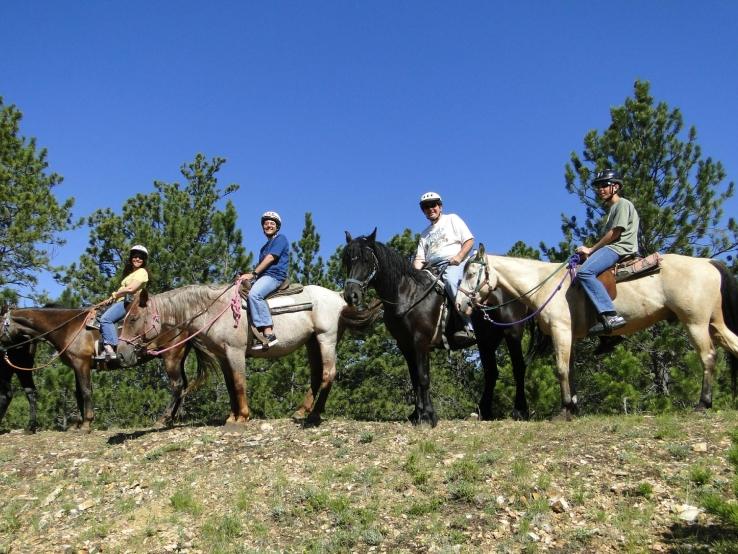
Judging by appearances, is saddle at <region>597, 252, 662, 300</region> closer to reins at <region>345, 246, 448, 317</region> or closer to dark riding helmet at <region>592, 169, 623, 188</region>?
dark riding helmet at <region>592, 169, 623, 188</region>

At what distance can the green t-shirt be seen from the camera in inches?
326

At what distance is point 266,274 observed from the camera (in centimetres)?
929

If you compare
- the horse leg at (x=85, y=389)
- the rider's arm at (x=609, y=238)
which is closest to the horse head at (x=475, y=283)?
the rider's arm at (x=609, y=238)

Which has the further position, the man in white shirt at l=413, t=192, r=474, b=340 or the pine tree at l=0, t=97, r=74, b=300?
the pine tree at l=0, t=97, r=74, b=300

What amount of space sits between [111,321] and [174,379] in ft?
4.53

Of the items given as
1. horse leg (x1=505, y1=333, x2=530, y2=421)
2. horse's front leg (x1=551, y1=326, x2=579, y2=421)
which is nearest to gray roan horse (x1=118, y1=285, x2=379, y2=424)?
horse leg (x1=505, y1=333, x2=530, y2=421)

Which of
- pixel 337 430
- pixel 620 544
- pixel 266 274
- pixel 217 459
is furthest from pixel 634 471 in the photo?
pixel 266 274

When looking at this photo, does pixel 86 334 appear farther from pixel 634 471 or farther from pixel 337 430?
pixel 634 471

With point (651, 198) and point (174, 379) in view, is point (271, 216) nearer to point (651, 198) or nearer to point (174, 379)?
point (174, 379)

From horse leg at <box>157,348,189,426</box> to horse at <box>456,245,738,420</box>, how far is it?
15.6 ft

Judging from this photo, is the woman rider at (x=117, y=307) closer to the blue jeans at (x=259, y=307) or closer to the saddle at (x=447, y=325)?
the blue jeans at (x=259, y=307)

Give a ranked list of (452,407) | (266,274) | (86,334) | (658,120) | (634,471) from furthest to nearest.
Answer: (452,407)
(658,120)
(86,334)
(266,274)
(634,471)

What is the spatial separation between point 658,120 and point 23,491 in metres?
17.9

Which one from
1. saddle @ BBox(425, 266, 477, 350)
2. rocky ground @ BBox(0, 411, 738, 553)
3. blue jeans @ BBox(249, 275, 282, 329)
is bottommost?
rocky ground @ BBox(0, 411, 738, 553)
